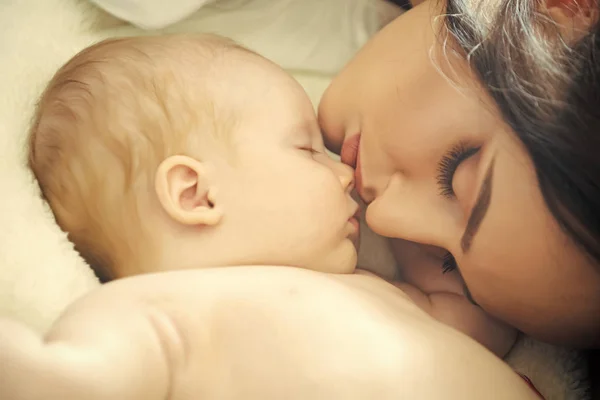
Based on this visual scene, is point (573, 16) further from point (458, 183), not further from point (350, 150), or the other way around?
point (350, 150)

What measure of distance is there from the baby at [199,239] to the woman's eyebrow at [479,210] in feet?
0.31

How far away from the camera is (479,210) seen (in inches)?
26.1

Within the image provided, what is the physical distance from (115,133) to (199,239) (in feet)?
0.49

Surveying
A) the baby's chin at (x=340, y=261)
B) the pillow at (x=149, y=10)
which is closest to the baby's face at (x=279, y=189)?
the baby's chin at (x=340, y=261)

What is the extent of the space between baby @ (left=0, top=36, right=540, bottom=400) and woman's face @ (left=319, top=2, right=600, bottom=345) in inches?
2.5

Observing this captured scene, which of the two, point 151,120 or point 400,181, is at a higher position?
point 151,120

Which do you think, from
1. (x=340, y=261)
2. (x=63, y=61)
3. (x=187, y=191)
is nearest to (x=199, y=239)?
(x=187, y=191)

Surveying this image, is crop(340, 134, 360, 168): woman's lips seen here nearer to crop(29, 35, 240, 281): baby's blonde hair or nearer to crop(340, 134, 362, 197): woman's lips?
crop(340, 134, 362, 197): woman's lips

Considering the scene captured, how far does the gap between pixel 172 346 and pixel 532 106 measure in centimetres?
41

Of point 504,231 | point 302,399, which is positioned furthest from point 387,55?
point 302,399

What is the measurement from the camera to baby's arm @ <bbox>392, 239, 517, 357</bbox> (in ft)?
2.57

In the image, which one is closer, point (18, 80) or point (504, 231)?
point (504, 231)

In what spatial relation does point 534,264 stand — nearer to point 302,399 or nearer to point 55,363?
point 302,399

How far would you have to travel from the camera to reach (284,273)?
26.0 inches
